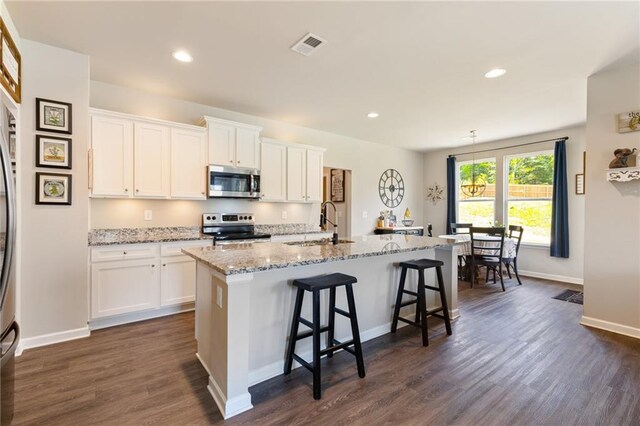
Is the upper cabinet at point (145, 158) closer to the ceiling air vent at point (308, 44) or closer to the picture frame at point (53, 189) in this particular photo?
the picture frame at point (53, 189)

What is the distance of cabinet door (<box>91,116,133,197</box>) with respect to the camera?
10.3 feet

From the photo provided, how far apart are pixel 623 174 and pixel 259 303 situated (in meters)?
3.62

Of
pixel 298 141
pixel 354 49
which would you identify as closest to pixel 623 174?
pixel 354 49

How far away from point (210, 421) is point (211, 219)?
2775 mm

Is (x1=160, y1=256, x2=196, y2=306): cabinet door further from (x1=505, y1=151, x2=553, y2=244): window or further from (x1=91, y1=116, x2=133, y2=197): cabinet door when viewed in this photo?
(x1=505, y1=151, x2=553, y2=244): window

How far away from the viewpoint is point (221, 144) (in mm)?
3986

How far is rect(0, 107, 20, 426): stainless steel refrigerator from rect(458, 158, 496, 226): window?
6.97 metres

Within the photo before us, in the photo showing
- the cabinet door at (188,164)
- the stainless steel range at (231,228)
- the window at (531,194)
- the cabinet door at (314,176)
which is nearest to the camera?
the cabinet door at (188,164)

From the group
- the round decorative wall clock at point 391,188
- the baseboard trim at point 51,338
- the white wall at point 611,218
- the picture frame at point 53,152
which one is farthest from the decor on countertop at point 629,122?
the baseboard trim at point 51,338

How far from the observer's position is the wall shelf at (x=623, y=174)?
9.33 feet

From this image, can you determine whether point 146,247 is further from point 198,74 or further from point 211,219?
point 198,74

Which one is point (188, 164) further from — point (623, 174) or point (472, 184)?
point (472, 184)

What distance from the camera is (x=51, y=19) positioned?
2363 millimetres

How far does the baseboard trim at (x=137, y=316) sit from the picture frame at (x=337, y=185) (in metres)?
3.79
